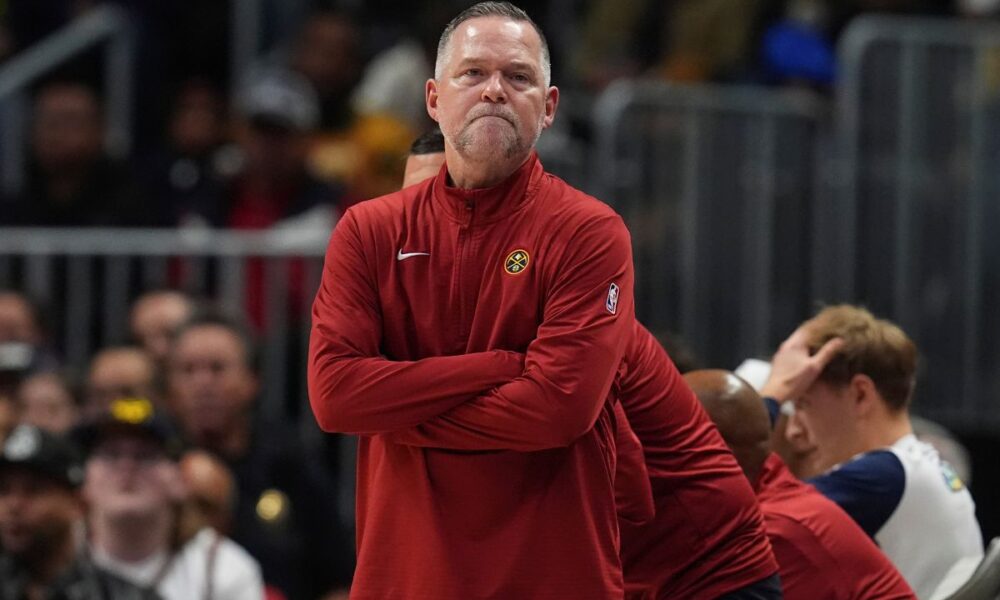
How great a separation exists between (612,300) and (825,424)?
180 centimetres

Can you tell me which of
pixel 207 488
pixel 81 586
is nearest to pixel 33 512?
pixel 81 586

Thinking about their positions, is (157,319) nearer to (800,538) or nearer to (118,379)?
(118,379)

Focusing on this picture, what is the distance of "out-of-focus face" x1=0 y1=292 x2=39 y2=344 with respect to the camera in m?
8.84

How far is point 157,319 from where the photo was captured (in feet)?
29.4

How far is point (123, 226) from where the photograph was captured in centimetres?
995

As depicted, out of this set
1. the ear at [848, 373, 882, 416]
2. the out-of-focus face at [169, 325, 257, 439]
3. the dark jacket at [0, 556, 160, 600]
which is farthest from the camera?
the out-of-focus face at [169, 325, 257, 439]

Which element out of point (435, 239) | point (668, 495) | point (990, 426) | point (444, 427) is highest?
point (435, 239)

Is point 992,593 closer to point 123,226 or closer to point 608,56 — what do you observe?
point 123,226

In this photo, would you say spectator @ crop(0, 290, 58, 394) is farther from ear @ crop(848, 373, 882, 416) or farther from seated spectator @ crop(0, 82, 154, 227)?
ear @ crop(848, 373, 882, 416)

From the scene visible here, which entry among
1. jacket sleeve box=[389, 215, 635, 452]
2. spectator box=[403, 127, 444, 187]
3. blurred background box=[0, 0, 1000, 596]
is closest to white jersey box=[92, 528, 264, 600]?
blurred background box=[0, 0, 1000, 596]

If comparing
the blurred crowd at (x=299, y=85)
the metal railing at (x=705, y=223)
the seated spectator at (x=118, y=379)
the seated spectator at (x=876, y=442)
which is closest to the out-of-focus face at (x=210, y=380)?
the seated spectator at (x=118, y=379)

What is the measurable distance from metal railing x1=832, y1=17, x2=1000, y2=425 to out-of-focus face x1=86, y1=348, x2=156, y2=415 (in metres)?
3.74

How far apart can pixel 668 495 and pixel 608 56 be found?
9083mm

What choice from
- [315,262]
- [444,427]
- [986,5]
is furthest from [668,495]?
[986,5]
